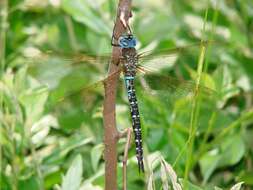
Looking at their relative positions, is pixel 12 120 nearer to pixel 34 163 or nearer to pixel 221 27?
pixel 34 163

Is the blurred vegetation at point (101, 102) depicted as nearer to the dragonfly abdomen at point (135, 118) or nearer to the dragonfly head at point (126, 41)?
the dragonfly abdomen at point (135, 118)

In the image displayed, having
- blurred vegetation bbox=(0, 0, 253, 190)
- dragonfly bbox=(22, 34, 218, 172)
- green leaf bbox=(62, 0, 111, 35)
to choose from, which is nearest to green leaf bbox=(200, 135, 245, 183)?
blurred vegetation bbox=(0, 0, 253, 190)

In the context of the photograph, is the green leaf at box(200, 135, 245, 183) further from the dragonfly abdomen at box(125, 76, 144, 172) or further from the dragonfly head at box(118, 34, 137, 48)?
the dragonfly head at box(118, 34, 137, 48)

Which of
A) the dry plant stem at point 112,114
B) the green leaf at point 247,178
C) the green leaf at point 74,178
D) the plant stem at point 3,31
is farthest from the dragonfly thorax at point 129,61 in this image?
the plant stem at point 3,31

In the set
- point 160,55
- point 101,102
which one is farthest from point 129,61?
point 101,102

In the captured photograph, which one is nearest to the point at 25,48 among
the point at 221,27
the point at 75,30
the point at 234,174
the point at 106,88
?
the point at 75,30

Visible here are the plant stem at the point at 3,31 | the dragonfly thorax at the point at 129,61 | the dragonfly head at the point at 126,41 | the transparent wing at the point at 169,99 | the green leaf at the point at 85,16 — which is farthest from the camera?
the green leaf at the point at 85,16

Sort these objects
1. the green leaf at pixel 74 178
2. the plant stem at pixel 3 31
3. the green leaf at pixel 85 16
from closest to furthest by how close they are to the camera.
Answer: the green leaf at pixel 74 178, the plant stem at pixel 3 31, the green leaf at pixel 85 16
